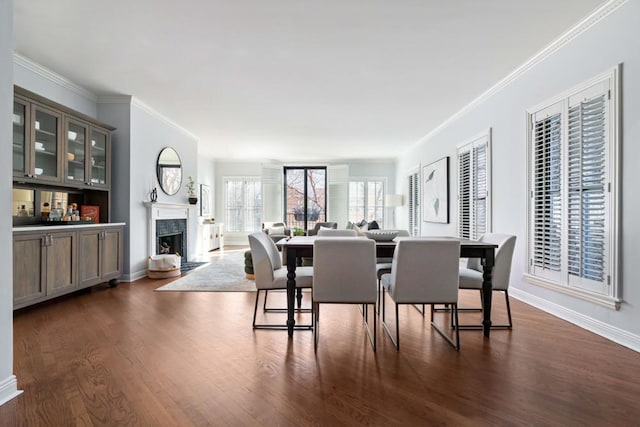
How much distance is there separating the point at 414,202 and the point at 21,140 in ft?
23.9

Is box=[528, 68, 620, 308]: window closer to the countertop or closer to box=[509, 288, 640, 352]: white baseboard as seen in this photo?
box=[509, 288, 640, 352]: white baseboard

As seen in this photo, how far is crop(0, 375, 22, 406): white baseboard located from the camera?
1711mm

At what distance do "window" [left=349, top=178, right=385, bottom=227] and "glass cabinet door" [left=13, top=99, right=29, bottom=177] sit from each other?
7726 millimetres

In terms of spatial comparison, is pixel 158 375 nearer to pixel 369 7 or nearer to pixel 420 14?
pixel 369 7

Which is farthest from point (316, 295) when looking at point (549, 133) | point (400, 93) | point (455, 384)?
point (400, 93)

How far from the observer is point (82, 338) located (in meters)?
2.63

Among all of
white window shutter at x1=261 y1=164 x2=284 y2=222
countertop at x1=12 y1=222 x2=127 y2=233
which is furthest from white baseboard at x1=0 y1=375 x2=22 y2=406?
white window shutter at x1=261 y1=164 x2=284 y2=222

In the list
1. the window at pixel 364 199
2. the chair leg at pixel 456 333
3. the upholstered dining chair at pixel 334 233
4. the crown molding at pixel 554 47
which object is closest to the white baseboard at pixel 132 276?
the upholstered dining chair at pixel 334 233

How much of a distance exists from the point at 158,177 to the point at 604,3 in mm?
6028

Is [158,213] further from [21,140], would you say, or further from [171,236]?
[21,140]

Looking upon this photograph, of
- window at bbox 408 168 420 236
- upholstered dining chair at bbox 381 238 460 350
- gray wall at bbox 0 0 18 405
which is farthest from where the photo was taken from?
window at bbox 408 168 420 236

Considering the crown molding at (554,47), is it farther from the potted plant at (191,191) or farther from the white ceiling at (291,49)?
the potted plant at (191,191)

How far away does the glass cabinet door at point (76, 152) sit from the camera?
3.87 meters

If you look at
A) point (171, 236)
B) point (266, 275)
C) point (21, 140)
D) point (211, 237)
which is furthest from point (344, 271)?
point (211, 237)
